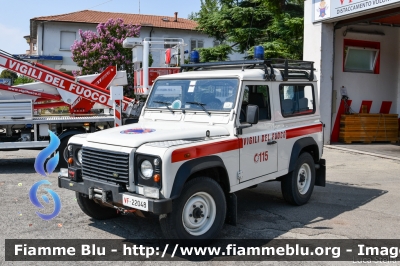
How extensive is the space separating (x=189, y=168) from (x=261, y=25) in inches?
757

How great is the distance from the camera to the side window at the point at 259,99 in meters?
6.05

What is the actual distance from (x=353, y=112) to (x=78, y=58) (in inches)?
644

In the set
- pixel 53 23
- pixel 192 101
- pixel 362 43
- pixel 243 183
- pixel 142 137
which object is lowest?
pixel 243 183

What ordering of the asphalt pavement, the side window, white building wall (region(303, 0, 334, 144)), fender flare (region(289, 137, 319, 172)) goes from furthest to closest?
white building wall (region(303, 0, 334, 144))
fender flare (region(289, 137, 319, 172))
the side window
the asphalt pavement

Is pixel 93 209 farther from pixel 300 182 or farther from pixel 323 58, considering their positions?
pixel 323 58

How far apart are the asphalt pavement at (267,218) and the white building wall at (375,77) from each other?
6763 mm

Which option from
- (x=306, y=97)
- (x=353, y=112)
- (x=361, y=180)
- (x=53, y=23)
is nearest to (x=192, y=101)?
(x=306, y=97)

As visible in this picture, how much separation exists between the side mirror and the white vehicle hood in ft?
1.05

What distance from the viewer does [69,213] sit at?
6.70 meters

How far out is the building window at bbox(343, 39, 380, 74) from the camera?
15719 mm

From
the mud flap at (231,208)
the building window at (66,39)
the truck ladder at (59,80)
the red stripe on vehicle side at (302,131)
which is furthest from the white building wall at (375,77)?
the building window at (66,39)

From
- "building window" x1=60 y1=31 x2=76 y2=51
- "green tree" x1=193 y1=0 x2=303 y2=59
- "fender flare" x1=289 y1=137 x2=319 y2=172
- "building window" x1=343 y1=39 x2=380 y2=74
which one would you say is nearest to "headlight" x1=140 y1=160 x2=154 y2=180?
"fender flare" x1=289 y1=137 x2=319 y2=172

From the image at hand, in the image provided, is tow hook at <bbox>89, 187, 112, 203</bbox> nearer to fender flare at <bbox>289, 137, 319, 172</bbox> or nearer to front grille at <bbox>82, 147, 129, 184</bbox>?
front grille at <bbox>82, 147, 129, 184</bbox>

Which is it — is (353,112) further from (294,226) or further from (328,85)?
(294,226)
